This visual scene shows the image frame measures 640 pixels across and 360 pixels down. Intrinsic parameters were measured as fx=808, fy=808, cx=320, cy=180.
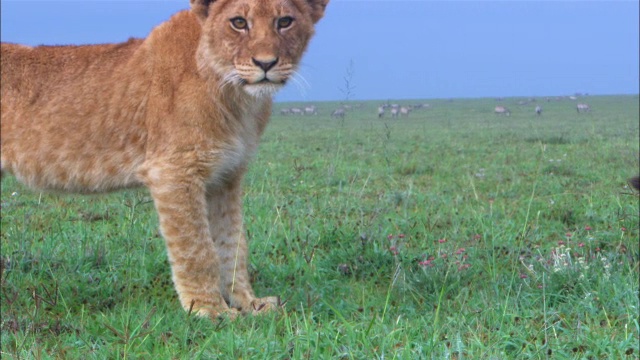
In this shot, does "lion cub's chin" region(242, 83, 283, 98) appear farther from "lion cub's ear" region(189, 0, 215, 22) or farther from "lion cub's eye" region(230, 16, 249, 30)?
"lion cub's ear" region(189, 0, 215, 22)

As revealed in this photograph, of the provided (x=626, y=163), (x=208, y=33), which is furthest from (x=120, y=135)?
(x=626, y=163)

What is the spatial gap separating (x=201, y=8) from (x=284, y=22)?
1.58 feet

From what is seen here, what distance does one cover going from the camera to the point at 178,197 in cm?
423

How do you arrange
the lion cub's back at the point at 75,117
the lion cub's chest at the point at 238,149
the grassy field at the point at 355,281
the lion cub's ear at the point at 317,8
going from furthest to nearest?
the lion cub's back at the point at 75,117
the lion cub's ear at the point at 317,8
the lion cub's chest at the point at 238,149
the grassy field at the point at 355,281

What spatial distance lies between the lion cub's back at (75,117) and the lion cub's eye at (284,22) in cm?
88

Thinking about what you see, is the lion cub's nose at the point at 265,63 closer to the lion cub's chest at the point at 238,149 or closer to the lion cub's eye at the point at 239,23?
the lion cub's eye at the point at 239,23

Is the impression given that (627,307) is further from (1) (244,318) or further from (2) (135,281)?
(2) (135,281)

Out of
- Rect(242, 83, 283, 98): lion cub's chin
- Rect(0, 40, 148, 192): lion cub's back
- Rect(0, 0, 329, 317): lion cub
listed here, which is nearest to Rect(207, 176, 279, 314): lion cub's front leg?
Rect(0, 0, 329, 317): lion cub

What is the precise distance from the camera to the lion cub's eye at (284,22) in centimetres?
411

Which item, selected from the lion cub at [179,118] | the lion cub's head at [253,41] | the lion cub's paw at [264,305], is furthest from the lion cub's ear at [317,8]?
the lion cub's paw at [264,305]

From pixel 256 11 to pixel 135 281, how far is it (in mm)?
Answer: 1750

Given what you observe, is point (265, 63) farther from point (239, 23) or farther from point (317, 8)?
point (317, 8)

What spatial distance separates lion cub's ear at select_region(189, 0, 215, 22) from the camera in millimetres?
4270

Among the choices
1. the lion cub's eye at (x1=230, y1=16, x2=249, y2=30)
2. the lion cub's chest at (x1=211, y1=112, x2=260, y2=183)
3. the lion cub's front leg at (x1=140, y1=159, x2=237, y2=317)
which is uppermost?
the lion cub's eye at (x1=230, y1=16, x2=249, y2=30)
